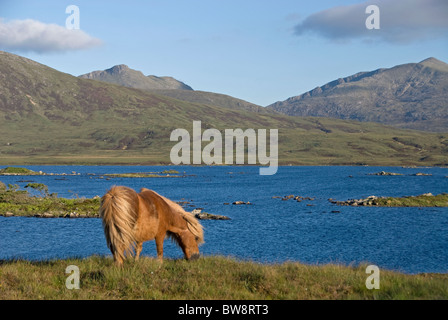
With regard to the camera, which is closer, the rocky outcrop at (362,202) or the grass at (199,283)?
the grass at (199,283)

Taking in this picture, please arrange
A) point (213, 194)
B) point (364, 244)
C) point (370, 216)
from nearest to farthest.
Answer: point (364, 244)
point (370, 216)
point (213, 194)

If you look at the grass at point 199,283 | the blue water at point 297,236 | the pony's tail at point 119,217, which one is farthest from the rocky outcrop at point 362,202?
the pony's tail at point 119,217

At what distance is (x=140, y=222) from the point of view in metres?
12.6

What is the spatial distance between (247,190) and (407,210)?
49.3 metres

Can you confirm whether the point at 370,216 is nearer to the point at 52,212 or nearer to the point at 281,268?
the point at 52,212

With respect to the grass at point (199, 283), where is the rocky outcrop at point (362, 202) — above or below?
below

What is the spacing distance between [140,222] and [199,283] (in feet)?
7.71

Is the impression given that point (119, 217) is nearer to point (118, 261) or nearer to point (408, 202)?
point (118, 261)

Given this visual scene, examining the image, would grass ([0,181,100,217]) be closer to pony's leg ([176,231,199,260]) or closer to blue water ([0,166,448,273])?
blue water ([0,166,448,273])

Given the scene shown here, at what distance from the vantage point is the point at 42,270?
44.2 ft

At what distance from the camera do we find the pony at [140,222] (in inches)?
477

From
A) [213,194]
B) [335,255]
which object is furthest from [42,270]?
[213,194]

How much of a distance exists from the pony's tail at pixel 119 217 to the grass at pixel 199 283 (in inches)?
28.6

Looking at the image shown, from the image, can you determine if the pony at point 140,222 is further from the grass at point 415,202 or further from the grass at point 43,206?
the grass at point 415,202
